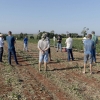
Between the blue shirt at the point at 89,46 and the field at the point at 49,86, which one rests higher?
the blue shirt at the point at 89,46

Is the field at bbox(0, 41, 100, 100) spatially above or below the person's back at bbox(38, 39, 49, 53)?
below

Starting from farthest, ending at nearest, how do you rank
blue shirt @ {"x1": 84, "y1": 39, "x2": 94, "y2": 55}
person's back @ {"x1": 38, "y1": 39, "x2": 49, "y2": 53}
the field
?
person's back @ {"x1": 38, "y1": 39, "x2": 49, "y2": 53}
blue shirt @ {"x1": 84, "y1": 39, "x2": 94, "y2": 55}
the field

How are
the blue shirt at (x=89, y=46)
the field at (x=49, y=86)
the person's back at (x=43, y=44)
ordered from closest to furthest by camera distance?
the field at (x=49, y=86) → the blue shirt at (x=89, y=46) → the person's back at (x=43, y=44)

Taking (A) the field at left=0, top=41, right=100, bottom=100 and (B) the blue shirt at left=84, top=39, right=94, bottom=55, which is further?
(B) the blue shirt at left=84, top=39, right=94, bottom=55

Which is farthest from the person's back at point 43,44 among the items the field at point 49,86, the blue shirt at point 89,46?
the blue shirt at point 89,46

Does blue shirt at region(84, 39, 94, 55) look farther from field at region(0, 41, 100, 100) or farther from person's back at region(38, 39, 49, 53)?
person's back at region(38, 39, 49, 53)

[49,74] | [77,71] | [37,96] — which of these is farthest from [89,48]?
[37,96]

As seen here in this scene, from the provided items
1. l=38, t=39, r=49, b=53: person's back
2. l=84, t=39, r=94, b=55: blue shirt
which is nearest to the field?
l=84, t=39, r=94, b=55: blue shirt

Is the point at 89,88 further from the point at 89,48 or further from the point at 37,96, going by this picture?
the point at 89,48

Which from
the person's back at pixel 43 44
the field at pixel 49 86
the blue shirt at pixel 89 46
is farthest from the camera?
the person's back at pixel 43 44

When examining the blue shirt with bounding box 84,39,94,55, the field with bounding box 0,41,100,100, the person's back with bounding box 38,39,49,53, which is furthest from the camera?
the person's back with bounding box 38,39,49,53

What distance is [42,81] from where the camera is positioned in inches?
301

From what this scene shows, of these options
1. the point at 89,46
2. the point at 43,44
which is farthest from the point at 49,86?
the point at 89,46

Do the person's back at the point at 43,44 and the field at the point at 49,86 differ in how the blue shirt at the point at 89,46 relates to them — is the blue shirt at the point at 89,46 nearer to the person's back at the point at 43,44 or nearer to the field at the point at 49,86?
the field at the point at 49,86
